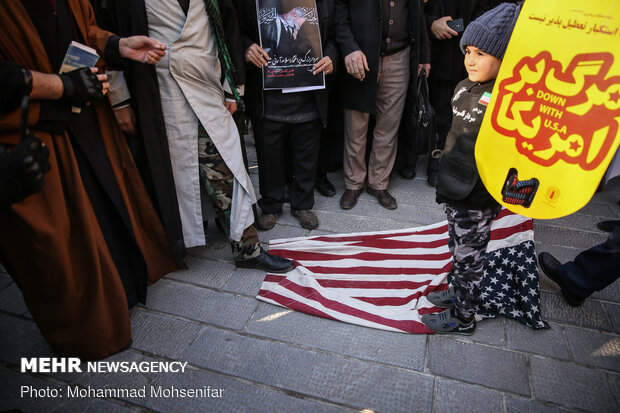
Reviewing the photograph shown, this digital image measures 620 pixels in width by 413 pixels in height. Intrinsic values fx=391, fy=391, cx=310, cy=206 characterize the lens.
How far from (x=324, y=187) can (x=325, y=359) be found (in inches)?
77.8

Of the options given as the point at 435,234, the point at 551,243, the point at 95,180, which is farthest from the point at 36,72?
the point at 551,243

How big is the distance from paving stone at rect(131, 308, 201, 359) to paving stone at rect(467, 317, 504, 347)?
62.3 inches

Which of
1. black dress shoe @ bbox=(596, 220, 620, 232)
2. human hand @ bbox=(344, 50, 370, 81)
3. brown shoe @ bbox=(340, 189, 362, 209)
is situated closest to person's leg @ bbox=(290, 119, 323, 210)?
brown shoe @ bbox=(340, 189, 362, 209)

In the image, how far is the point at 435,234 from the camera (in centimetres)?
310

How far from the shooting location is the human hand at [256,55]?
107 inches

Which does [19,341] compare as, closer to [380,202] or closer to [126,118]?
[126,118]

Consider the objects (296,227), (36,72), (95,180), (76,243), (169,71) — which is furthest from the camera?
(296,227)

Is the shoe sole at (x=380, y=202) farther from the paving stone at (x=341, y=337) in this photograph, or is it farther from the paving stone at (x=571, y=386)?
the paving stone at (x=571, y=386)

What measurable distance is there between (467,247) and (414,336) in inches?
23.3

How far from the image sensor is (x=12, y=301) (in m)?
2.43

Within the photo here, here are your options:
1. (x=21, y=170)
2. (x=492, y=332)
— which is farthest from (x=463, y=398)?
(x=21, y=170)

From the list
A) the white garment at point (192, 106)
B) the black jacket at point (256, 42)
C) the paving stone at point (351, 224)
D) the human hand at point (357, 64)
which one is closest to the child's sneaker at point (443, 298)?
the paving stone at point (351, 224)

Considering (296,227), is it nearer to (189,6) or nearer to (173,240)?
(173,240)

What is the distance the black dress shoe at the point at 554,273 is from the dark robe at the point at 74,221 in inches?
100
